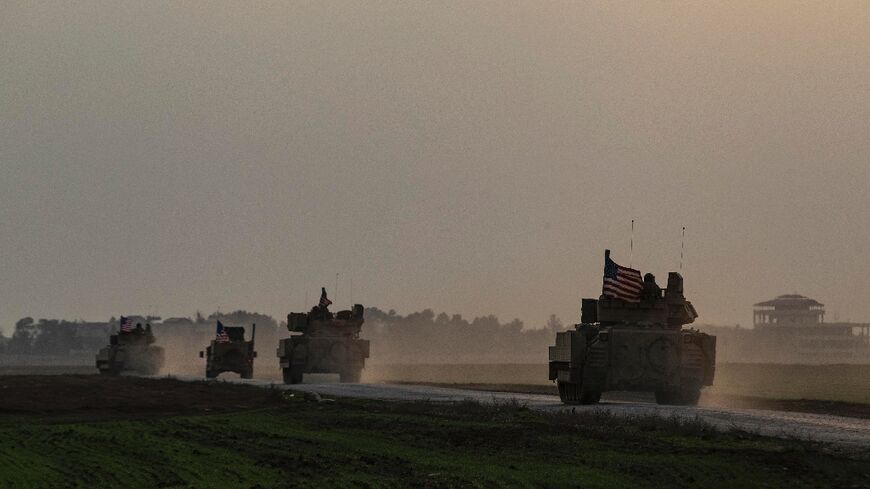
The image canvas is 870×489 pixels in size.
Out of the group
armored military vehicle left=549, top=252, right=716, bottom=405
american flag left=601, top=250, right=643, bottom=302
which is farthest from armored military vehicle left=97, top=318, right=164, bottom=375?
american flag left=601, top=250, right=643, bottom=302

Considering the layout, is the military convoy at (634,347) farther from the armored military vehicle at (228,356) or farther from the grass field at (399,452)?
the armored military vehicle at (228,356)

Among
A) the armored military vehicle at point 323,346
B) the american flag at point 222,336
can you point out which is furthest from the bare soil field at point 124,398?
the american flag at point 222,336

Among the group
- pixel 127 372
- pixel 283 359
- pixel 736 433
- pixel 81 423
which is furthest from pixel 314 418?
pixel 127 372

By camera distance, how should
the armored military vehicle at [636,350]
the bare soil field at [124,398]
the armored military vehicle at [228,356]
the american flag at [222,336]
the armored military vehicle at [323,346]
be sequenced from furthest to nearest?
the american flag at [222,336] → the armored military vehicle at [228,356] → the armored military vehicle at [323,346] → the armored military vehicle at [636,350] → the bare soil field at [124,398]

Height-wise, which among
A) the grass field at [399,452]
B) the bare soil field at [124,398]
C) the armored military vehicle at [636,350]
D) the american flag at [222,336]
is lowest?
the grass field at [399,452]

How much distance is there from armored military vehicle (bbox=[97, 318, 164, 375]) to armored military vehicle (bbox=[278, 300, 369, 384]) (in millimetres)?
24834

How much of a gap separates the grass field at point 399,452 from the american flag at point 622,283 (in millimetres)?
8109

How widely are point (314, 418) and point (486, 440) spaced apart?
28.2 ft

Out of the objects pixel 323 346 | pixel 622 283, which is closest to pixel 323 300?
pixel 323 346

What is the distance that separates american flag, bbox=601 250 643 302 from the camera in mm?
40531

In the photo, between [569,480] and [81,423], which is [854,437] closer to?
[569,480]

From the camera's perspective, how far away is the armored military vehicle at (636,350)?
3969 centimetres

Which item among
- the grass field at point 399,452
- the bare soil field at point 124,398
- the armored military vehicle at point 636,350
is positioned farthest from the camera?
the armored military vehicle at point 636,350

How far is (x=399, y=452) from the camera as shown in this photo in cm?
2277
